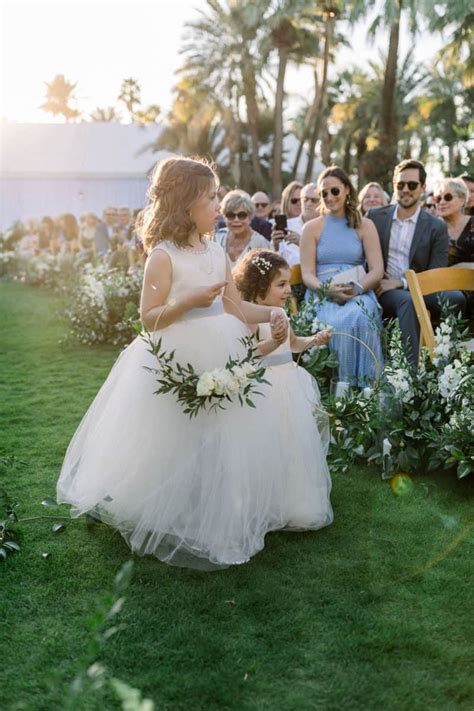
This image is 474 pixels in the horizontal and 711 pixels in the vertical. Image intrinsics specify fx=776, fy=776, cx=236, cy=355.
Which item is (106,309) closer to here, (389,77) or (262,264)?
(262,264)

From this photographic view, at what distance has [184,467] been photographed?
3562 mm

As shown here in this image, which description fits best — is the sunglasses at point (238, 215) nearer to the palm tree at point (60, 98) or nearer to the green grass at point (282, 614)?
the green grass at point (282, 614)

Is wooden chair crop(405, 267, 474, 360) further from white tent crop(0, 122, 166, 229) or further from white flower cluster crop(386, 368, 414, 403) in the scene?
white tent crop(0, 122, 166, 229)

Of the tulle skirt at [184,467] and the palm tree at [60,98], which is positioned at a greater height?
the palm tree at [60,98]

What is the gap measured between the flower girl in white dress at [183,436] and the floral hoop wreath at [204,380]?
58 mm

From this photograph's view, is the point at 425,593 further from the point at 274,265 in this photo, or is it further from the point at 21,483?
the point at 21,483

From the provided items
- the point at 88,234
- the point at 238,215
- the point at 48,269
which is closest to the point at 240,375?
the point at 238,215

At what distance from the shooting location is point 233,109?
3328 centimetres

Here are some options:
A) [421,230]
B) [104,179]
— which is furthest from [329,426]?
[104,179]

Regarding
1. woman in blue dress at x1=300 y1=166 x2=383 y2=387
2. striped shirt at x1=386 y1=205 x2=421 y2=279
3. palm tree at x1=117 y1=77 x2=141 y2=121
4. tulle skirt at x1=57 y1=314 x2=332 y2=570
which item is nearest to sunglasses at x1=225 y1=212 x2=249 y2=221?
woman in blue dress at x1=300 y1=166 x2=383 y2=387

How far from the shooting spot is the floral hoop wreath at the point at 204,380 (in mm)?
3342

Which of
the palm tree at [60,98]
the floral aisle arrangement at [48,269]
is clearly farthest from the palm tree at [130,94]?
the floral aisle arrangement at [48,269]

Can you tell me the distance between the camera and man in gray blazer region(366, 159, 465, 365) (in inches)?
246

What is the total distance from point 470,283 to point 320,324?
1136 mm
